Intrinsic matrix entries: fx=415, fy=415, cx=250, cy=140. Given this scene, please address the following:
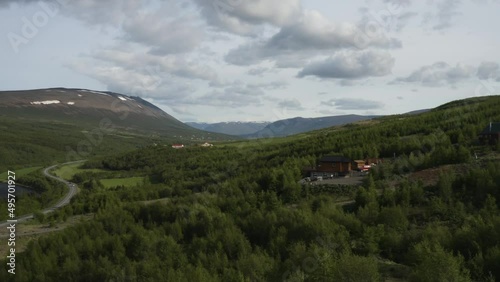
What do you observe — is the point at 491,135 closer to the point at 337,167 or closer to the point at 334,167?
the point at 337,167

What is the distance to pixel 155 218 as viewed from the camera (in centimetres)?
5381

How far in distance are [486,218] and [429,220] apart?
5.73 metres

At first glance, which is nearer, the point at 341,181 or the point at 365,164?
the point at 341,181

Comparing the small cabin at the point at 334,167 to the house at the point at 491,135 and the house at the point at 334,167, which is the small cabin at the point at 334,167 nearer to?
the house at the point at 334,167

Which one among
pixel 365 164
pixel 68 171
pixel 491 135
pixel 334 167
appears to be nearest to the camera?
pixel 491 135

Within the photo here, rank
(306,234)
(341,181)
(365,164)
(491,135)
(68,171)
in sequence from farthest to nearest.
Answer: (68,171), (365,164), (491,135), (341,181), (306,234)

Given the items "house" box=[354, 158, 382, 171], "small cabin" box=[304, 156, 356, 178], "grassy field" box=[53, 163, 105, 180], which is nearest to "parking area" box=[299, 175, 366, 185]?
"small cabin" box=[304, 156, 356, 178]

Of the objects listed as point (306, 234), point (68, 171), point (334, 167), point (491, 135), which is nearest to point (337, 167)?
point (334, 167)

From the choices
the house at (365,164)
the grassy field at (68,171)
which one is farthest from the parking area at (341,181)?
the grassy field at (68,171)

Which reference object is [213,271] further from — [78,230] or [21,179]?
[21,179]

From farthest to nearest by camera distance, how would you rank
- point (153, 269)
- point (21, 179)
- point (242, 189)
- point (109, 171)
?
point (109, 171)
point (21, 179)
point (242, 189)
point (153, 269)

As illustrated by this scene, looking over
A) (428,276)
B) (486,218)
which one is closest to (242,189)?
(486,218)

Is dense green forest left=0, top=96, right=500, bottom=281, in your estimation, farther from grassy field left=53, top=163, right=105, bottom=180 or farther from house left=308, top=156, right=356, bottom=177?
grassy field left=53, top=163, right=105, bottom=180

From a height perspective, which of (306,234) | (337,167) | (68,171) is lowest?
(68,171)
